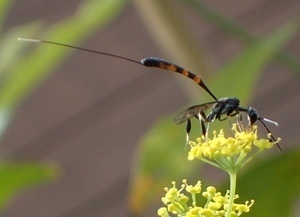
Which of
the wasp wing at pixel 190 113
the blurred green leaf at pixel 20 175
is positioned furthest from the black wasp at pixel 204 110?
the blurred green leaf at pixel 20 175

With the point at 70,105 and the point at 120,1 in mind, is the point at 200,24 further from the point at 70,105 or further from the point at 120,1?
the point at 120,1

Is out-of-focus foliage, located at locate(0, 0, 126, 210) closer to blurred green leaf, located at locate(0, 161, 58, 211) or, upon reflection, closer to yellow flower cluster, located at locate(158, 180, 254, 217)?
blurred green leaf, located at locate(0, 161, 58, 211)

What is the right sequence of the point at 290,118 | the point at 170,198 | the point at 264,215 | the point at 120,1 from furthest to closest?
the point at 290,118 → the point at 120,1 → the point at 264,215 → the point at 170,198

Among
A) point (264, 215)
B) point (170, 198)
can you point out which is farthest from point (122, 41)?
point (170, 198)

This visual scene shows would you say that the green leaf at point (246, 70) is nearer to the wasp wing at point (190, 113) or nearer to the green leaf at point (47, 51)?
the green leaf at point (47, 51)

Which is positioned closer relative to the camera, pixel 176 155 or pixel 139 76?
pixel 176 155

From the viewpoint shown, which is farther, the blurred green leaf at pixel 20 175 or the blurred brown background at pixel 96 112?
the blurred brown background at pixel 96 112

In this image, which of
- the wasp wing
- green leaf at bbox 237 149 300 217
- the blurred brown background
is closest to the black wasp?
the wasp wing

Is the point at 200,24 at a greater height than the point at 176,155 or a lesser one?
greater
